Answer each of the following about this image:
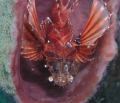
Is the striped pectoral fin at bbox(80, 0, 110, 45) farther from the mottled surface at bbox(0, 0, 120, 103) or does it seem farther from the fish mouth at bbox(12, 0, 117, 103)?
the mottled surface at bbox(0, 0, 120, 103)

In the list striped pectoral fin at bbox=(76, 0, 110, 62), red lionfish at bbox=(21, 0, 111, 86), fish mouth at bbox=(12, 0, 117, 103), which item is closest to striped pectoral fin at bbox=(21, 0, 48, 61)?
red lionfish at bbox=(21, 0, 111, 86)

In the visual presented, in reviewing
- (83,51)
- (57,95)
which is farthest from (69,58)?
(57,95)

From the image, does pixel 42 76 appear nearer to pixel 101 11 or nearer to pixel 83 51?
pixel 83 51

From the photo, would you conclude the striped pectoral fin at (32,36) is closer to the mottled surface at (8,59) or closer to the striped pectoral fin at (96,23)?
the mottled surface at (8,59)

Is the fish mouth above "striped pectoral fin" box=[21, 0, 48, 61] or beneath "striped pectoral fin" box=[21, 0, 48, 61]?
beneath

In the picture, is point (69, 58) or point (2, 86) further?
point (69, 58)

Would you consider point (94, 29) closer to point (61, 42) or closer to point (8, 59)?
point (61, 42)

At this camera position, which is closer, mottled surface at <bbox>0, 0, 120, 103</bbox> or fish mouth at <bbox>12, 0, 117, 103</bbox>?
mottled surface at <bbox>0, 0, 120, 103</bbox>

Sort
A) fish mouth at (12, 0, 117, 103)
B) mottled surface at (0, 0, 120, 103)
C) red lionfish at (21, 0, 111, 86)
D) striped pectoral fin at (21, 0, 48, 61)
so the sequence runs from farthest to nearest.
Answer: red lionfish at (21, 0, 111, 86) < striped pectoral fin at (21, 0, 48, 61) < fish mouth at (12, 0, 117, 103) < mottled surface at (0, 0, 120, 103)
